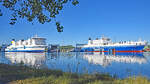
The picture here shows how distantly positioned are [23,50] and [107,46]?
44.5 m

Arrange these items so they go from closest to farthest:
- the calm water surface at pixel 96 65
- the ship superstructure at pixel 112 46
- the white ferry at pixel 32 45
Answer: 1. the calm water surface at pixel 96 65
2. the ship superstructure at pixel 112 46
3. the white ferry at pixel 32 45

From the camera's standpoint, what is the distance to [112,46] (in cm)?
7781

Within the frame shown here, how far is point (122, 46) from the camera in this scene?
240 ft

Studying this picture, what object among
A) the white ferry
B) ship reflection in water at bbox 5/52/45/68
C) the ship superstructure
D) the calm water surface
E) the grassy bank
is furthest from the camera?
the white ferry

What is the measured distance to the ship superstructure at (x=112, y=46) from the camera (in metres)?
71.5

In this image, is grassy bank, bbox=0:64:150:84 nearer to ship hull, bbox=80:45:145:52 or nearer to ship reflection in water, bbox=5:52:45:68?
ship reflection in water, bbox=5:52:45:68

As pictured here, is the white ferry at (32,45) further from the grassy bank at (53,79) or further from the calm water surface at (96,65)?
the grassy bank at (53,79)

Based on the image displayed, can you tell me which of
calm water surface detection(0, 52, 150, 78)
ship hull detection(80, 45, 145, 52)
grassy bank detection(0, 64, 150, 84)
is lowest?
ship hull detection(80, 45, 145, 52)

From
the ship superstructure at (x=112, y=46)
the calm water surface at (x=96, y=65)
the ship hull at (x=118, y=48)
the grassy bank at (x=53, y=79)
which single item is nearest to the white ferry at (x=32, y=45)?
the ship superstructure at (x=112, y=46)

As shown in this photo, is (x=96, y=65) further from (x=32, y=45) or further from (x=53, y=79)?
(x=32, y=45)

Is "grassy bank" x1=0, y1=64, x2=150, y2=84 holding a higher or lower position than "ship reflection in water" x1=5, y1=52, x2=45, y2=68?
higher

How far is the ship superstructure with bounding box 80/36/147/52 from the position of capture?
7154 cm

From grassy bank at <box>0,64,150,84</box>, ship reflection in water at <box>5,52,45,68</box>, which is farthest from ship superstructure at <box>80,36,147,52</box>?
grassy bank at <box>0,64,150,84</box>

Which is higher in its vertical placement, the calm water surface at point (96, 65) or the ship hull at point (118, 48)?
the calm water surface at point (96, 65)
